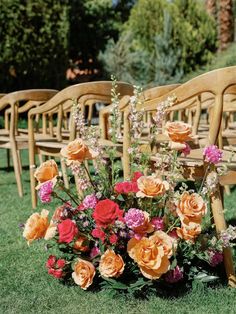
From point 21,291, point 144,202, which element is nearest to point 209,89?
point 144,202

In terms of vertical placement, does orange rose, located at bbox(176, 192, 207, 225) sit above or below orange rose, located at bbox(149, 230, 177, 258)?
above

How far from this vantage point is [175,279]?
2.36 m

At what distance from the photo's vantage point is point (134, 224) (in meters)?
2.28

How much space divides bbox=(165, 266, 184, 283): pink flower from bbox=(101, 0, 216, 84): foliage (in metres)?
11.8

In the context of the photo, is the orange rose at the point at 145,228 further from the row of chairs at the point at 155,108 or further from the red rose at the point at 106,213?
the row of chairs at the point at 155,108

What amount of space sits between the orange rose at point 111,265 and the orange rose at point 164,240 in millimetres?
172

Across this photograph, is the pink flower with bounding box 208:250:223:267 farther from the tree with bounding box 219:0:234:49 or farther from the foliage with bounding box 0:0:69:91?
the tree with bounding box 219:0:234:49

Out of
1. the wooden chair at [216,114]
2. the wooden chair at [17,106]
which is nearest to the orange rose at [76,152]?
the wooden chair at [216,114]

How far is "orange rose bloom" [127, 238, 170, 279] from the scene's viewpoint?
2266 millimetres

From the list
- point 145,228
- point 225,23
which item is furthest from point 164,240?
point 225,23

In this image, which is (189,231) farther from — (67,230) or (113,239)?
(67,230)

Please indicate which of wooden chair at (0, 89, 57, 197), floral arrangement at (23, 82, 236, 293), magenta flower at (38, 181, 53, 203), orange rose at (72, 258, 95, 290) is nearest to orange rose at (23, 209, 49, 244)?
floral arrangement at (23, 82, 236, 293)

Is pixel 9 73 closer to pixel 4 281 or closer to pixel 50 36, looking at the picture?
pixel 50 36

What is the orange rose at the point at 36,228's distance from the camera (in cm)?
246
